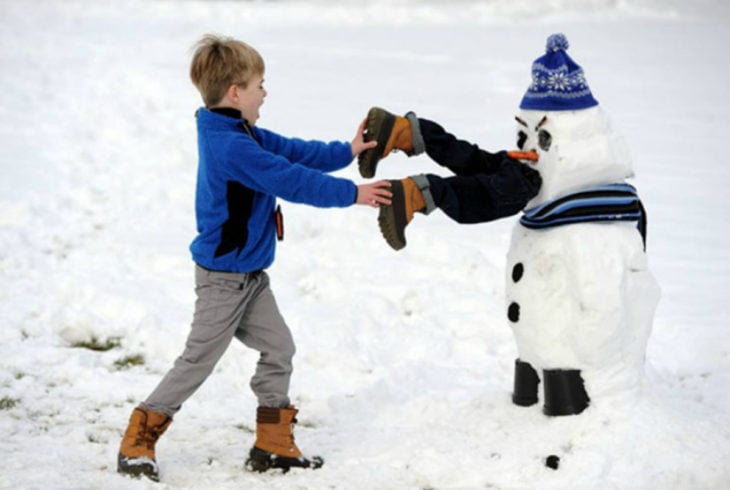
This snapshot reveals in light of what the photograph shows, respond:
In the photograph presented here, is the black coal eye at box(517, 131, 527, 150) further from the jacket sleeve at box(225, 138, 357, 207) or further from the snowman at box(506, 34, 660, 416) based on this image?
the jacket sleeve at box(225, 138, 357, 207)

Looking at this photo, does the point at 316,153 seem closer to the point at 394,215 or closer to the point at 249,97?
the point at 249,97

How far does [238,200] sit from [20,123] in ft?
22.4

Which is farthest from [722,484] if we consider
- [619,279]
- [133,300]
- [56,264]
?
[56,264]

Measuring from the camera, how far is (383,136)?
3.58 meters

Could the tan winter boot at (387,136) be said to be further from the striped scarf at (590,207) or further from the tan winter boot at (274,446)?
the tan winter boot at (274,446)

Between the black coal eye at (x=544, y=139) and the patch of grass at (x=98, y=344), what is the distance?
2313 millimetres

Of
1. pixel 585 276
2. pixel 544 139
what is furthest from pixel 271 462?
pixel 544 139

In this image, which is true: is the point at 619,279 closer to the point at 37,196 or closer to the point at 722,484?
the point at 722,484

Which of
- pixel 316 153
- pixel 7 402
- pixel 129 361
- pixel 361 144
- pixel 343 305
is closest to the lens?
pixel 361 144

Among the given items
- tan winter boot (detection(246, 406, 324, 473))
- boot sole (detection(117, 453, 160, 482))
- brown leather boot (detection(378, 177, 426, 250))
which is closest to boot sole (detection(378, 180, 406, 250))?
brown leather boot (detection(378, 177, 426, 250))

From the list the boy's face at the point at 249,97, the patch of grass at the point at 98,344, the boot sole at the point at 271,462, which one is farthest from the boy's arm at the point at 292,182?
the patch of grass at the point at 98,344

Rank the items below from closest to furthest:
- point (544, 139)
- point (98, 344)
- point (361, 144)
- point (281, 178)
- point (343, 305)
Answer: point (281, 178)
point (544, 139)
point (361, 144)
point (98, 344)
point (343, 305)

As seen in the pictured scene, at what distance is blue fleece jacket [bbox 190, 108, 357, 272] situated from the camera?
3.30 m

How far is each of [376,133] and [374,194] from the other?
345 millimetres
